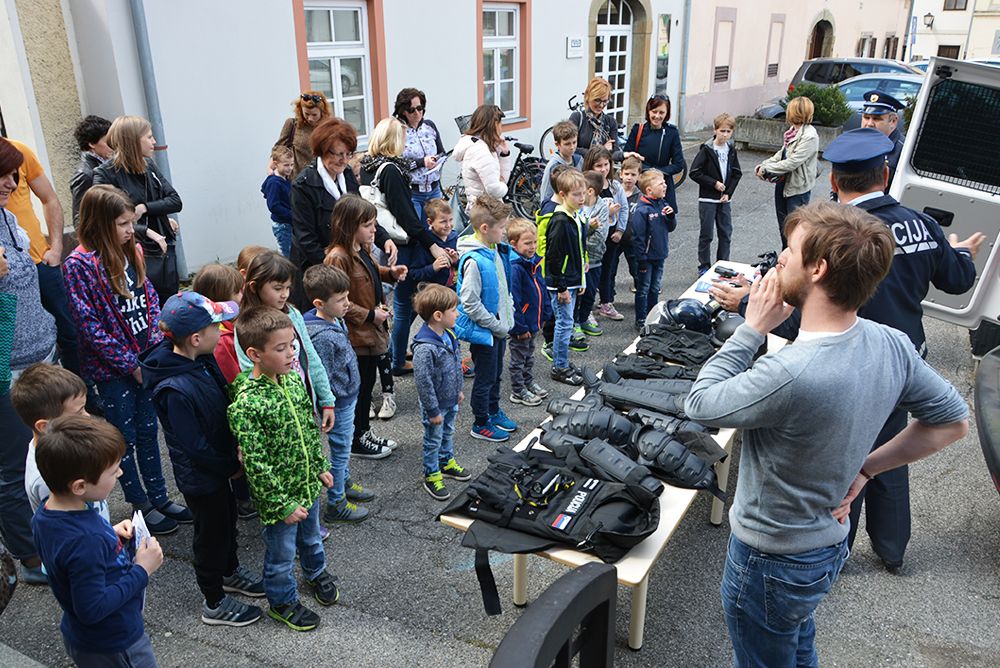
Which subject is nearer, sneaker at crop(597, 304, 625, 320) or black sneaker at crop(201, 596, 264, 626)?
black sneaker at crop(201, 596, 264, 626)

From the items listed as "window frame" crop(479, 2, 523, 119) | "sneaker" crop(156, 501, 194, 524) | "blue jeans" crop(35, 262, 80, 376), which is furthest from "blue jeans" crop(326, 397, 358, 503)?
"window frame" crop(479, 2, 523, 119)

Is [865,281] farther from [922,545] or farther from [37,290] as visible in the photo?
[37,290]

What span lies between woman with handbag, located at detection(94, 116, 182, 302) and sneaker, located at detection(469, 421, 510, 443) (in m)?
2.31

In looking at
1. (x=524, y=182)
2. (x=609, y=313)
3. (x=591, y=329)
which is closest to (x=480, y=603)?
(x=591, y=329)

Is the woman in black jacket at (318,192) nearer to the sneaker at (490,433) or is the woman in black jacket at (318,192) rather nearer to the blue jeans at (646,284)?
the sneaker at (490,433)

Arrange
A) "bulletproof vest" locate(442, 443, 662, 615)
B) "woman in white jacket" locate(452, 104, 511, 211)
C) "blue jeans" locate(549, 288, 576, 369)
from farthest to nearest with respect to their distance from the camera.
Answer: "woman in white jacket" locate(452, 104, 511, 211), "blue jeans" locate(549, 288, 576, 369), "bulletproof vest" locate(442, 443, 662, 615)

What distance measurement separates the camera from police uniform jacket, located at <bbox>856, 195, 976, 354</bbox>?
Answer: 335 centimetres

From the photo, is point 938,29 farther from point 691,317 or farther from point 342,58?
→ point 691,317

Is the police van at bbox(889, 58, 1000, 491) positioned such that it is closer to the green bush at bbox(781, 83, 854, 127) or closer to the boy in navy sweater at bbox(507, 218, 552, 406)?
the boy in navy sweater at bbox(507, 218, 552, 406)

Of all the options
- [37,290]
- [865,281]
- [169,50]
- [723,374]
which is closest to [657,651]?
[723,374]

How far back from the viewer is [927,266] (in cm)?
338

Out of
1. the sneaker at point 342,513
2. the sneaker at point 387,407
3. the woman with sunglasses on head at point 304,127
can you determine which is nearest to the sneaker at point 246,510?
the sneaker at point 342,513

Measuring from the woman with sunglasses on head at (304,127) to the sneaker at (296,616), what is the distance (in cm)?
404

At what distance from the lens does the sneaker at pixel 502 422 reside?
5.03 meters
